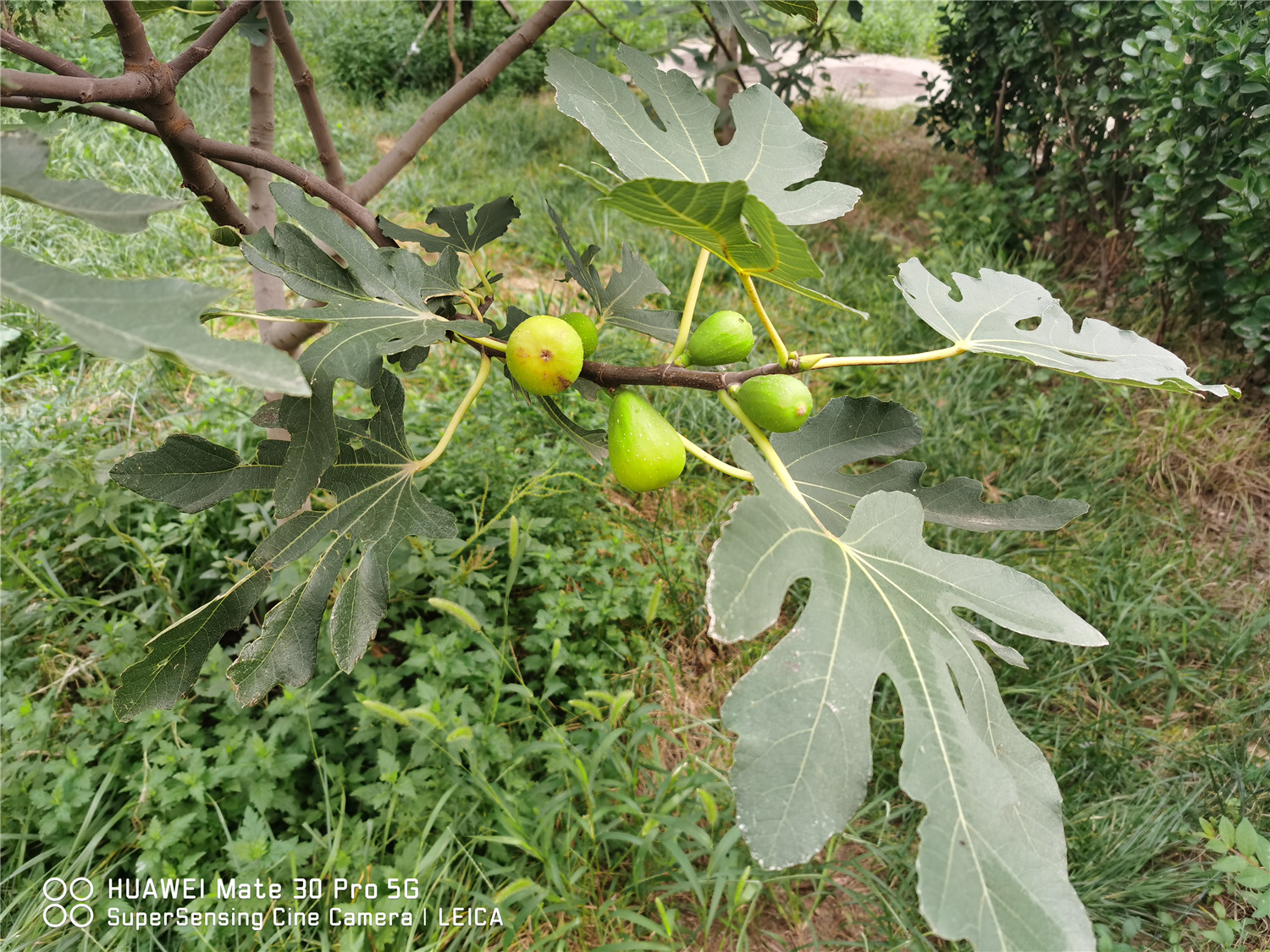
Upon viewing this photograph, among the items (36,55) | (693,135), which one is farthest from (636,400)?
(36,55)

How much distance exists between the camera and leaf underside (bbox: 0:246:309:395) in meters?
0.42

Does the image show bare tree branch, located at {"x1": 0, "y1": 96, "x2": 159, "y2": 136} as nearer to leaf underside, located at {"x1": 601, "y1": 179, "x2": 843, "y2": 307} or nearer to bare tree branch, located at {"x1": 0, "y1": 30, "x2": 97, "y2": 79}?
bare tree branch, located at {"x1": 0, "y1": 30, "x2": 97, "y2": 79}

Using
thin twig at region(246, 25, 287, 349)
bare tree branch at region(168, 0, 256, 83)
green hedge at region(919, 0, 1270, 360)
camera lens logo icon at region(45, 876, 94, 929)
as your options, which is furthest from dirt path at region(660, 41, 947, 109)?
camera lens logo icon at region(45, 876, 94, 929)

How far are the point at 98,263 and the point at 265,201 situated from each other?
8.44 feet

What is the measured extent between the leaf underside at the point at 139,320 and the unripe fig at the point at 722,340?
435 mm

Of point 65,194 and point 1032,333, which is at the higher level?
point 65,194

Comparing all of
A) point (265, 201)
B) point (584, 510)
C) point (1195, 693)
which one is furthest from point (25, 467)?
point (1195, 693)

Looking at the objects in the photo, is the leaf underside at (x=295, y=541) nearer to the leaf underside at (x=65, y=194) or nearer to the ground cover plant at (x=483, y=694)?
the ground cover plant at (x=483, y=694)

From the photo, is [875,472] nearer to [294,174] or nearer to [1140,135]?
[294,174]

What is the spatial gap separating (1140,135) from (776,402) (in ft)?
10.8

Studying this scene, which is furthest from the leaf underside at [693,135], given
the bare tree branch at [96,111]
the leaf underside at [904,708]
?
the bare tree branch at [96,111]

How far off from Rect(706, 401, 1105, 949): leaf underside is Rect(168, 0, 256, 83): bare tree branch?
73 cm

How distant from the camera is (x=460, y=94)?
1.47 meters

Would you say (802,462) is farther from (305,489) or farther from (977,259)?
(977,259)
